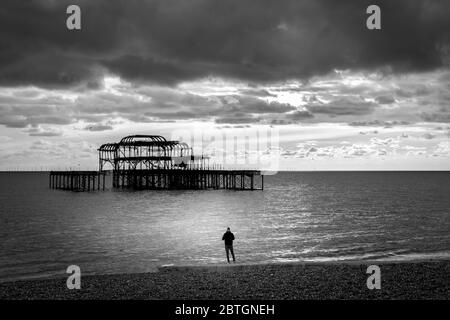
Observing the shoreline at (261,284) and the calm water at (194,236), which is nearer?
the shoreline at (261,284)

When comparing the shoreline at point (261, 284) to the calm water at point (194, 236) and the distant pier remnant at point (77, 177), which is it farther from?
the distant pier remnant at point (77, 177)

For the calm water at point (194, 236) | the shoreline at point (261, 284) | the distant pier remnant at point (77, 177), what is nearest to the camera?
the shoreline at point (261, 284)

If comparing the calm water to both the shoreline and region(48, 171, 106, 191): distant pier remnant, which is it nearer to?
the shoreline

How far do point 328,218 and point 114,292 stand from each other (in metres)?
37.0

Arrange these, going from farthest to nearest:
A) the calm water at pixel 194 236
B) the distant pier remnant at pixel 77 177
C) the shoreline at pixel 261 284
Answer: the distant pier remnant at pixel 77 177
the calm water at pixel 194 236
the shoreline at pixel 261 284

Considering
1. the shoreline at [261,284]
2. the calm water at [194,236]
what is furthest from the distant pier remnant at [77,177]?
the shoreline at [261,284]

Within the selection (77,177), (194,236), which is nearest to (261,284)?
(194,236)

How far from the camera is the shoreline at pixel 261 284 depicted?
13438 millimetres

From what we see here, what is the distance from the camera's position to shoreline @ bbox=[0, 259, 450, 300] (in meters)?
13.4

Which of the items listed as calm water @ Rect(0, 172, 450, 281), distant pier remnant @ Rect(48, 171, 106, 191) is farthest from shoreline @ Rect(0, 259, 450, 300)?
distant pier remnant @ Rect(48, 171, 106, 191)
